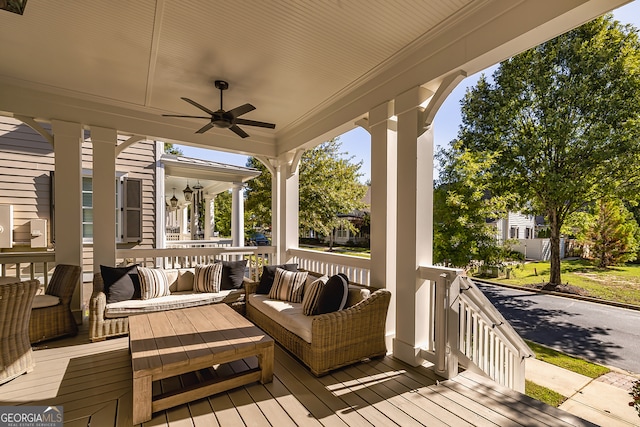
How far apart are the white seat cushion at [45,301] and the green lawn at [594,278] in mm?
10503

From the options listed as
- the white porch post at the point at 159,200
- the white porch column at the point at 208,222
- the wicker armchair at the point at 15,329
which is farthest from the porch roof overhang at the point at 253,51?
the white porch column at the point at 208,222

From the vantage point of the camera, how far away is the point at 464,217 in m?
5.78

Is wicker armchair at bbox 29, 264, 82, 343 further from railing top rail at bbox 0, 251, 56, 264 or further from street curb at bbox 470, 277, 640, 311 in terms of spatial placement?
street curb at bbox 470, 277, 640, 311

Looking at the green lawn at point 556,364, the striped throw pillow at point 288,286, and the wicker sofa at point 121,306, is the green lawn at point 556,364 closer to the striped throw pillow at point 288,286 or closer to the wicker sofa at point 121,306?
the striped throw pillow at point 288,286

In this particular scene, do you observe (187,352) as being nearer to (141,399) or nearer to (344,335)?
(141,399)

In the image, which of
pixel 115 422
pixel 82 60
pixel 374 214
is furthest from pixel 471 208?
pixel 82 60

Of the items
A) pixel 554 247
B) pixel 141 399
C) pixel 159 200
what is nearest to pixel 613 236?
pixel 554 247

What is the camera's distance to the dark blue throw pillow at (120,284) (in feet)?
12.7

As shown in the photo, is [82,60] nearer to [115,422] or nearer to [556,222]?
[115,422]

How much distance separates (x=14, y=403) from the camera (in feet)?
7.57

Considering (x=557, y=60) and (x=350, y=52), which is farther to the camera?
(x=557, y=60)

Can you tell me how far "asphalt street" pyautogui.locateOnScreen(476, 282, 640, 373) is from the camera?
4.66 m

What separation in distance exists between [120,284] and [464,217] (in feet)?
19.2

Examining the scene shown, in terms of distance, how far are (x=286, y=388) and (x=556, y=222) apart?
8.65 metres
